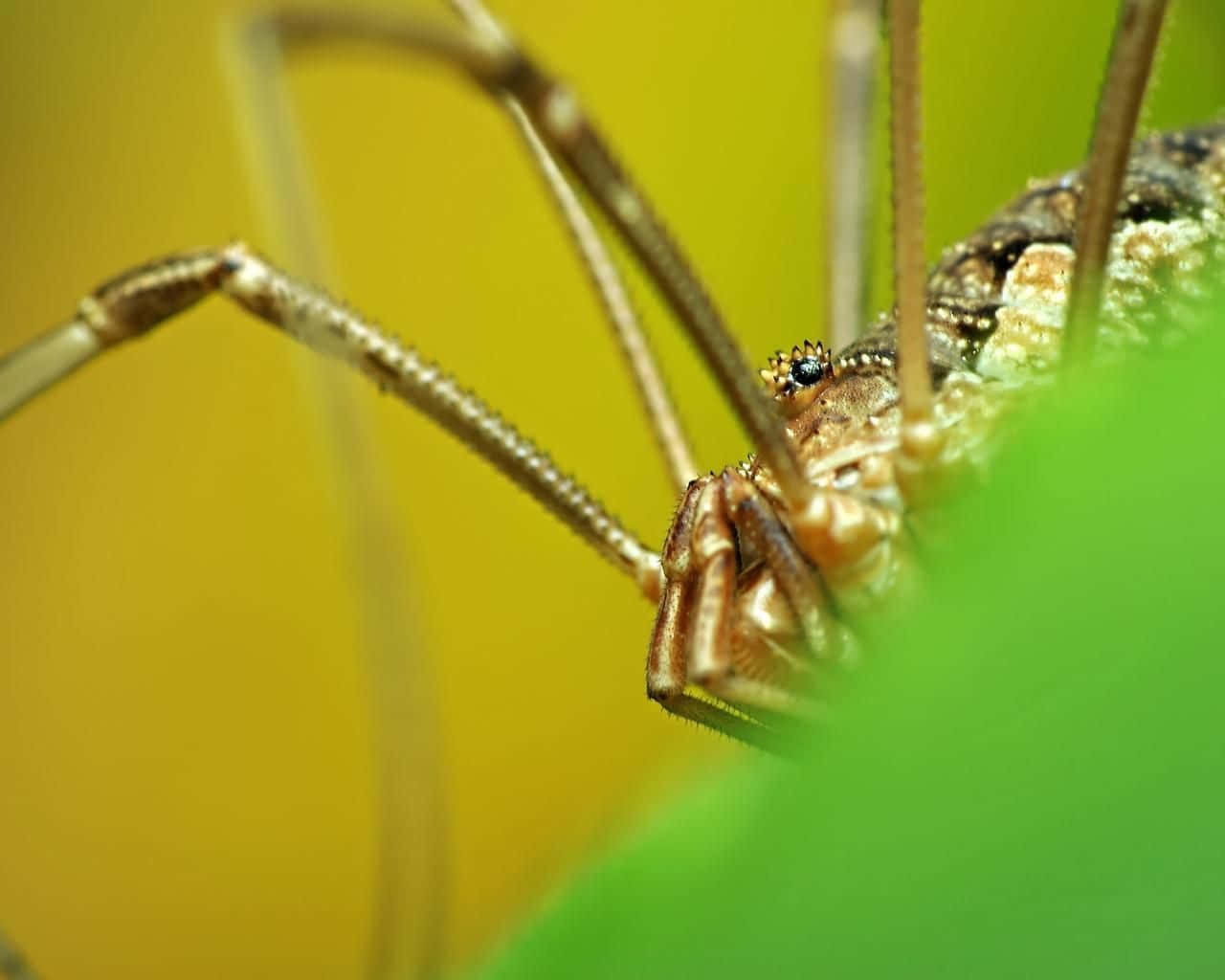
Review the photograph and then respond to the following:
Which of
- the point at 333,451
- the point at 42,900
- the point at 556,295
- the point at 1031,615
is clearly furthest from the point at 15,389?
the point at 42,900

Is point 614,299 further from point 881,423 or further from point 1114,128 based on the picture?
point 1114,128


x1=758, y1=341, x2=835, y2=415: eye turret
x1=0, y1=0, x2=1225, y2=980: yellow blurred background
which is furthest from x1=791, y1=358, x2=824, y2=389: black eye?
x1=0, y1=0, x2=1225, y2=980: yellow blurred background

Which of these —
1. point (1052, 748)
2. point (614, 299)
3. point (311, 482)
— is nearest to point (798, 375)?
point (614, 299)

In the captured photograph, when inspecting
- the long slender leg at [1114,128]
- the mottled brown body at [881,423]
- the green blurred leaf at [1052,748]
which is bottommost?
the green blurred leaf at [1052,748]

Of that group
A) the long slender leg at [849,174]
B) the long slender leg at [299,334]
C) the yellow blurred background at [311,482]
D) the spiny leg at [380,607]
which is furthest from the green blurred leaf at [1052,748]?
the yellow blurred background at [311,482]

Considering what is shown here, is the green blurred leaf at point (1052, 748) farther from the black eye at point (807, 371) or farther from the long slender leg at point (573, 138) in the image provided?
the black eye at point (807, 371)

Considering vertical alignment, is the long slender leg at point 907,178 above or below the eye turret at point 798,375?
above
